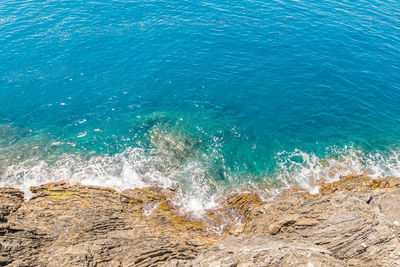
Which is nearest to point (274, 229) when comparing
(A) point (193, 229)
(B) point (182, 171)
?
(A) point (193, 229)

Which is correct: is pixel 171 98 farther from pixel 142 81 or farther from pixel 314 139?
pixel 314 139

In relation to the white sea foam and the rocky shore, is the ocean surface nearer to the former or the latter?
the white sea foam

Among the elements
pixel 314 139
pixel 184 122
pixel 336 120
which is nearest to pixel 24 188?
pixel 184 122

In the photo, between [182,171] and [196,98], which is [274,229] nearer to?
[182,171]

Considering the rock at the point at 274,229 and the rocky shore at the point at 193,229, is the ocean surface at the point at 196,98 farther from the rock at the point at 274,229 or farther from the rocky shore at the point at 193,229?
the rock at the point at 274,229

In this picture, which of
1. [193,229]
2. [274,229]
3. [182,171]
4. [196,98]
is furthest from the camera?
[196,98]

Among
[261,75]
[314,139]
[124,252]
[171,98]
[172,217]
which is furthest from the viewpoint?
[261,75]
